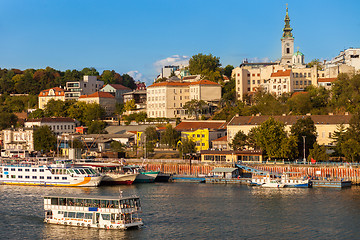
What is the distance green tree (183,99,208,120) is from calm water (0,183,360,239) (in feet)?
160

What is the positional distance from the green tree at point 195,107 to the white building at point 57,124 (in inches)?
Answer: 932

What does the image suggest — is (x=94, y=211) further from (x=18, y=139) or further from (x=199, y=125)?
(x=18, y=139)

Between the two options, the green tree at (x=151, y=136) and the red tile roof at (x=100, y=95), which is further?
the red tile roof at (x=100, y=95)

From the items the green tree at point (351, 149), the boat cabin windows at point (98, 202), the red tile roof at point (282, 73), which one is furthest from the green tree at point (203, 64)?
the boat cabin windows at point (98, 202)

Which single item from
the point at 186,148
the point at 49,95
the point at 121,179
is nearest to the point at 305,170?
the point at 186,148

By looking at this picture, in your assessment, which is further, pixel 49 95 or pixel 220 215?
pixel 49 95

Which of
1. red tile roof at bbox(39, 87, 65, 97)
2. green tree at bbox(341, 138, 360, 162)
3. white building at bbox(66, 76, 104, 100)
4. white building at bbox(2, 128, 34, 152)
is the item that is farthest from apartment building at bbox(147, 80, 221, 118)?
green tree at bbox(341, 138, 360, 162)

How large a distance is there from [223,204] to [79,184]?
23.7m

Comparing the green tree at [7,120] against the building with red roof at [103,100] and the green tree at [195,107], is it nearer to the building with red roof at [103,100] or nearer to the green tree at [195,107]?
the building with red roof at [103,100]

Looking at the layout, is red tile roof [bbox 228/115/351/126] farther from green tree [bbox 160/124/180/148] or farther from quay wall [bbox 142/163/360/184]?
quay wall [bbox 142/163/360/184]

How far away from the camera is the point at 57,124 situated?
386 feet

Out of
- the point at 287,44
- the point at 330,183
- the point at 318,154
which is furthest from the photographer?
the point at 287,44

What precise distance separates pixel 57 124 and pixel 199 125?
104ft

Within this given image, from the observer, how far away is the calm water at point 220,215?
43.9 metres
